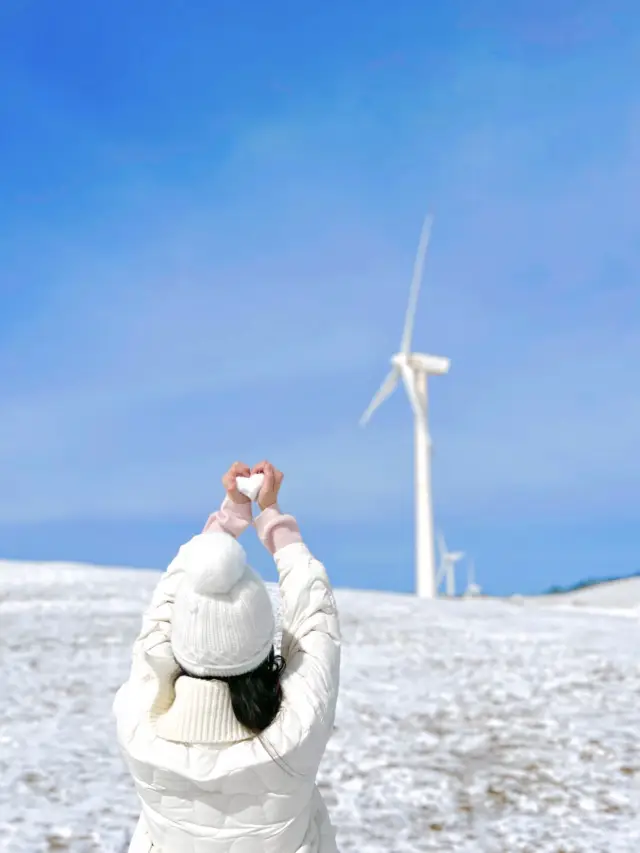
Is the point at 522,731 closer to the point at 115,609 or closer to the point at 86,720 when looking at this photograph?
the point at 86,720

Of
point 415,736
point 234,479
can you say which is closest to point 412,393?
point 415,736

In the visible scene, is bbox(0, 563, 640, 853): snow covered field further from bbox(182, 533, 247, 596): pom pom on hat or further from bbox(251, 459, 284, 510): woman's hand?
bbox(182, 533, 247, 596): pom pom on hat

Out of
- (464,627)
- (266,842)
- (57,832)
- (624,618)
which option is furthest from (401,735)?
(624,618)

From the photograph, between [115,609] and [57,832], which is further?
[115,609]

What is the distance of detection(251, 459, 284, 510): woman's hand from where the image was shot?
346 cm

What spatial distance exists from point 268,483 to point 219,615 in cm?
65

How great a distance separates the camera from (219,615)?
294 centimetres

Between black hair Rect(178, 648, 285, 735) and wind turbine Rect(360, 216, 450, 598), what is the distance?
27006 millimetres

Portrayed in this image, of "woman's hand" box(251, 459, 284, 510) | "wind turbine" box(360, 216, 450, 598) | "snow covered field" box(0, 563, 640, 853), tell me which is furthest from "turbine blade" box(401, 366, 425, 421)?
"woman's hand" box(251, 459, 284, 510)

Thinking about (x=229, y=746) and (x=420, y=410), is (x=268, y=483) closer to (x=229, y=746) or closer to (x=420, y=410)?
(x=229, y=746)

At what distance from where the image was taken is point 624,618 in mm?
19516

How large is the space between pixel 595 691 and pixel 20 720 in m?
6.69

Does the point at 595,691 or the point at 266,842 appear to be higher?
the point at 595,691

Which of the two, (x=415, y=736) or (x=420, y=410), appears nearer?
(x=415, y=736)
